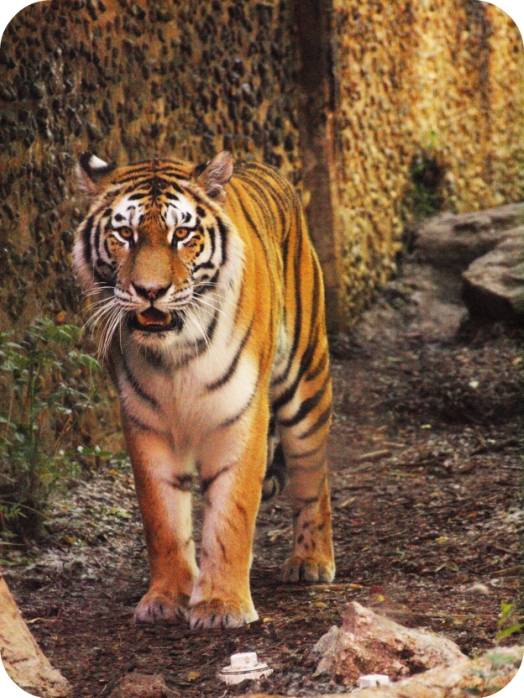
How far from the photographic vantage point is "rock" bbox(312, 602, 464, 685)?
1.41 metres

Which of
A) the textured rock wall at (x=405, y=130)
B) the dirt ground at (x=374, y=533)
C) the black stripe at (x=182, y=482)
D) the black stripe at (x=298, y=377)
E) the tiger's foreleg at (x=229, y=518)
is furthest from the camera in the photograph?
the black stripe at (x=298, y=377)

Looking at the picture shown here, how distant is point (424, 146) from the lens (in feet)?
7.73

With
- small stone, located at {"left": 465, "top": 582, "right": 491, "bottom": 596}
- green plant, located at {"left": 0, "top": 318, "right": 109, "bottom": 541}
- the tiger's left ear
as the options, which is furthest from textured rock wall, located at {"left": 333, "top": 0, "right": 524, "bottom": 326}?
small stone, located at {"left": 465, "top": 582, "right": 491, "bottom": 596}

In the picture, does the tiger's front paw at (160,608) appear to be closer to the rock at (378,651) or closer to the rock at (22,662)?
the rock at (22,662)

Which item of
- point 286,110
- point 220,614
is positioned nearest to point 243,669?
point 220,614

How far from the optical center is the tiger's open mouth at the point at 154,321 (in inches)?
68.4

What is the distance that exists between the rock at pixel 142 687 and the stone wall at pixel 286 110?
869 millimetres

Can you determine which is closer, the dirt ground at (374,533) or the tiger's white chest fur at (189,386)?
the dirt ground at (374,533)

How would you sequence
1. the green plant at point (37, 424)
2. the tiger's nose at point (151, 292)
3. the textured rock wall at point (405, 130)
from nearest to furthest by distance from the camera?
the tiger's nose at point (151, 292) < the green plant at point (37, 424) < the textured rock wall at point (405, 130)

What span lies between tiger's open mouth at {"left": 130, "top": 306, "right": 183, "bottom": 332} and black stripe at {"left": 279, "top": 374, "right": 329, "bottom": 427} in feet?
2.04

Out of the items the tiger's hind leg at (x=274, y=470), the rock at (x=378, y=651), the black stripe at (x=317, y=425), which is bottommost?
the rock at (x=378, y=651)

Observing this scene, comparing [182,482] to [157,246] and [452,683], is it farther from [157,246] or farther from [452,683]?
[452,683]

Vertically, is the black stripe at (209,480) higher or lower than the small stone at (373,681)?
higher

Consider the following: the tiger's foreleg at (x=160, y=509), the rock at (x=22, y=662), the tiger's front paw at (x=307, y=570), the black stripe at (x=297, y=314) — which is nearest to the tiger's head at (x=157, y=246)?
the tiger's foreleg at (x=160, y=509)
